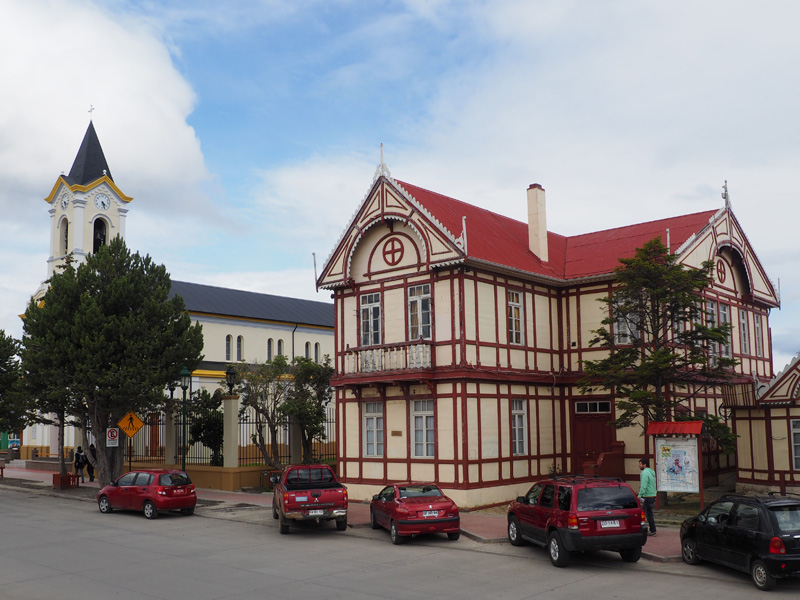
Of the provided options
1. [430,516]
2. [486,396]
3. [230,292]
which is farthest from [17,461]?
[430,516]

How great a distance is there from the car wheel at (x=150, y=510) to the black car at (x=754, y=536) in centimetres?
1570

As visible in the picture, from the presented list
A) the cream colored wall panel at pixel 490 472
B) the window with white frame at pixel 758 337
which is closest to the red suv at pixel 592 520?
the cream colored wall panel at pixel 490 472

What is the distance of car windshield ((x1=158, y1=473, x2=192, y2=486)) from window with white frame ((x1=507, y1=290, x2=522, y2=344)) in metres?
11.4

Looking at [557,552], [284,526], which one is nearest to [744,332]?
[557,552]

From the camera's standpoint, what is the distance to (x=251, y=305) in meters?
57.7

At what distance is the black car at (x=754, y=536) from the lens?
12297 mm

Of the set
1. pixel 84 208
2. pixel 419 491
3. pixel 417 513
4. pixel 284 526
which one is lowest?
pixel 284 526

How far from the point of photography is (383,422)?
26.3m

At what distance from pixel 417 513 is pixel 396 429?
8.04 metres

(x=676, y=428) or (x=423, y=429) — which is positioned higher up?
(x=676, y=428)

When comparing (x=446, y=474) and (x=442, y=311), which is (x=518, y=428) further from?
(x=442, y=311)

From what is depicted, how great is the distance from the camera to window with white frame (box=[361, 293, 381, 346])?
88.4 ft

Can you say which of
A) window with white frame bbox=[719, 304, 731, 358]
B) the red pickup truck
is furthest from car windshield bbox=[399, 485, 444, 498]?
window with white frame bbox=[719, 304, 731, 358]

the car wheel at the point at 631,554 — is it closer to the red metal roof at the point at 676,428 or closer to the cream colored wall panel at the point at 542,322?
the red metal roof at the point at 676,428
